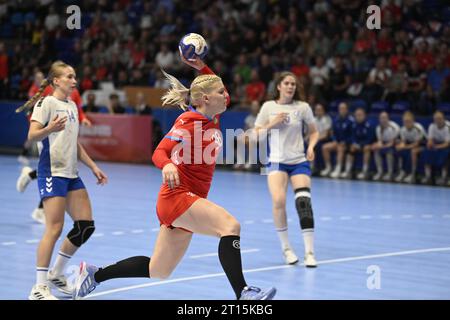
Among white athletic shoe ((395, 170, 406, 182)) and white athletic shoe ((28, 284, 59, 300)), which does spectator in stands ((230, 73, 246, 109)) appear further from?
white athletic shoe ((28, 284, 59, 300))

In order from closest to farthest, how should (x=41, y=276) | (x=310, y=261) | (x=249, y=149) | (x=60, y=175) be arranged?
(x=41, y=276)
(x=60, y=175)
(x=310, y=261)
(x=249, y=149)

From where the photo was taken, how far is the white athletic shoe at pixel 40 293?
24.6 ft

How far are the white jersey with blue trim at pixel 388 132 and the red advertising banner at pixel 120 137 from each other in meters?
5.47

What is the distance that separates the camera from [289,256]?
32.0 ft

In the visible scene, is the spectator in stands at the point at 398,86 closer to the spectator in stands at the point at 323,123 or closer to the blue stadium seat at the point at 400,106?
the blue stadium seat at the point at 400,106

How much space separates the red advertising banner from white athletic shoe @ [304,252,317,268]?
38.4 ft

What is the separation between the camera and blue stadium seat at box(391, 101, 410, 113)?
62.4ft

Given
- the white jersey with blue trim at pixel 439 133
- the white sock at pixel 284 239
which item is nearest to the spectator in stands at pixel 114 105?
the white jersey with blue trim at pixel 439 133

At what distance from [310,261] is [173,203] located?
316cm

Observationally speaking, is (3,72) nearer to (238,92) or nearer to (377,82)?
(238,92)

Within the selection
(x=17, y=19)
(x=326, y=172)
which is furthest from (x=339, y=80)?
(x=17, y=19)

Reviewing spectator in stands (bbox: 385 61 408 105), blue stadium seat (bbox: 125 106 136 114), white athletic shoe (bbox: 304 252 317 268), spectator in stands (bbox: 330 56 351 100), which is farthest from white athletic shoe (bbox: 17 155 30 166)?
white athletic shoe (bbox: 304 252 317 268)

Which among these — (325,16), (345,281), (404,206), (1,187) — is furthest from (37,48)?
(345,281)
